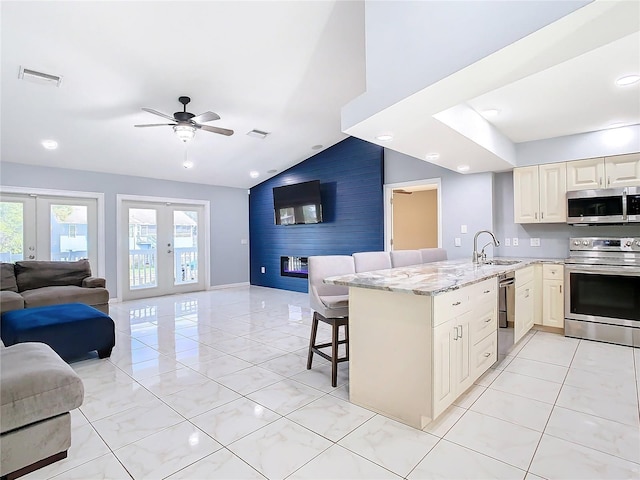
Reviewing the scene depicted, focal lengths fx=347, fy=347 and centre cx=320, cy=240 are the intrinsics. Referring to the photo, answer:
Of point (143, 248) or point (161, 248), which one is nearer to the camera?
point (143, 248)

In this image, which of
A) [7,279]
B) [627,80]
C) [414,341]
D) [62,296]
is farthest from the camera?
[7,279]

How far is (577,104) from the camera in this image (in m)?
3.19

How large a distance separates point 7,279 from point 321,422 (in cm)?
477

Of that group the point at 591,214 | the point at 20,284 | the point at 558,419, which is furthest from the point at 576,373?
the point at 20,284

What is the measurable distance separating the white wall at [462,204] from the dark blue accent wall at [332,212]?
102 cm

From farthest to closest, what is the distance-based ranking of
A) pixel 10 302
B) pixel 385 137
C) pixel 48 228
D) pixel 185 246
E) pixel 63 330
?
pixel 185 246
pixel 48 228
pixel 10 302
pixel 63 330
pixel 385 137

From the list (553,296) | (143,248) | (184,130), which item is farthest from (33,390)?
(143,248)

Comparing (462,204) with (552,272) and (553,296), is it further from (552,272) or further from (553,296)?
(553,296)

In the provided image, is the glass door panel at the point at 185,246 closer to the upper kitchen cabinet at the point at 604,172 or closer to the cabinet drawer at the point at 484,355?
the cabinet drawer at the point at 484,355

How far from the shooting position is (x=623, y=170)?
3.77 meters

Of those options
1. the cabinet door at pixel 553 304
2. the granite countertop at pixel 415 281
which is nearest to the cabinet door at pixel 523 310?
the cabinet door at pixel 553 304

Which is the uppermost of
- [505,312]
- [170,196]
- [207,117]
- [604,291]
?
[207,117]

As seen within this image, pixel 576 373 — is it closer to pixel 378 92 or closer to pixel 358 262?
pixel 358 262

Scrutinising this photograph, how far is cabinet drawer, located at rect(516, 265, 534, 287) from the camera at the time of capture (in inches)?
138
